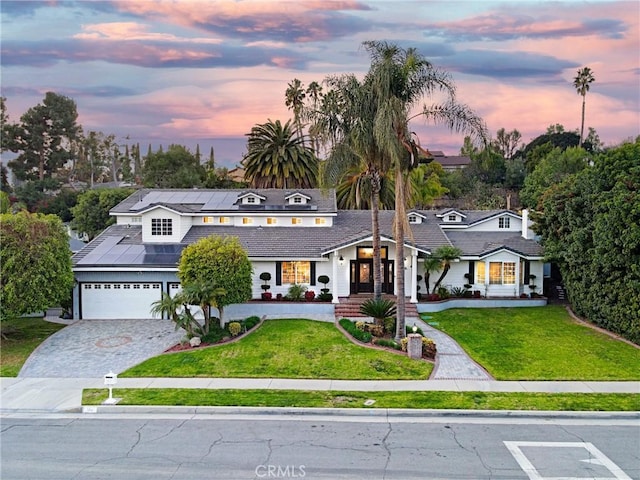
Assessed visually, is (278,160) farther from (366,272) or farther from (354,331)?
(354,331)

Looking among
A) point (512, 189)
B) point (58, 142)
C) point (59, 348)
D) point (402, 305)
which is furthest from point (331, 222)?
point (58, 142)

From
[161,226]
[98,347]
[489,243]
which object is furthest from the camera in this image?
[489,243]

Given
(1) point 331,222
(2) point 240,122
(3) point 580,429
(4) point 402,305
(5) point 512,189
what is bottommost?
(3) point 580,429

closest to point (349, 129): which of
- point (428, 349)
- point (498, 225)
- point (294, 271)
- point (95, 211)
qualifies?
point (428, 349)

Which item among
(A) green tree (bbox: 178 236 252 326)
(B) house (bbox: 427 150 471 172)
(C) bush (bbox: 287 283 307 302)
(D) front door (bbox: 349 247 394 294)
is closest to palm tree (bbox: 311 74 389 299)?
(A) green tree (bbox: 178 236 252 326)

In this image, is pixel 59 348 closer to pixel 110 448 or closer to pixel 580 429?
pixel 110 448

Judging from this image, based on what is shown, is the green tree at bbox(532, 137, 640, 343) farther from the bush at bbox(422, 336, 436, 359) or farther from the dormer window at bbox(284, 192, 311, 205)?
the dormer window at bbox(284, 192, 311, 205)
